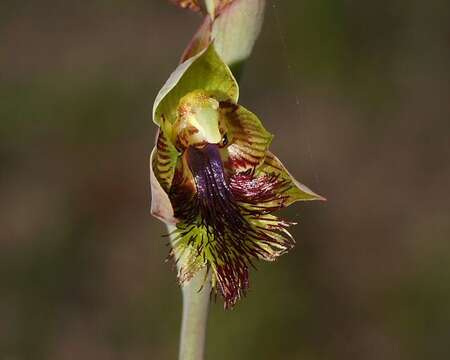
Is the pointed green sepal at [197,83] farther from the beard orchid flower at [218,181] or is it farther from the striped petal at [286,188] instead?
the striped petal at [286,188]

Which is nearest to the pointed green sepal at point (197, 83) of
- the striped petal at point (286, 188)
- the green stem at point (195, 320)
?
the striped petal at point (286, 188)

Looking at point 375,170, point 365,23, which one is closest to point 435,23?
point 365,23

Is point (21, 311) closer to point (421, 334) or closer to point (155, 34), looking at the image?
point (421, 334)

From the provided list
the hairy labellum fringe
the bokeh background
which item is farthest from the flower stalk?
the bokeh background

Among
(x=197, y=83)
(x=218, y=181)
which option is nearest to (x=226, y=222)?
(x=218, y=181)

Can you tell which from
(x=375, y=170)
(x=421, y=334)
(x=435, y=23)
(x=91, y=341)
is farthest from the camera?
(x=435, y=23)

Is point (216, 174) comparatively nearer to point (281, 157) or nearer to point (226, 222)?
point (226, 222)
